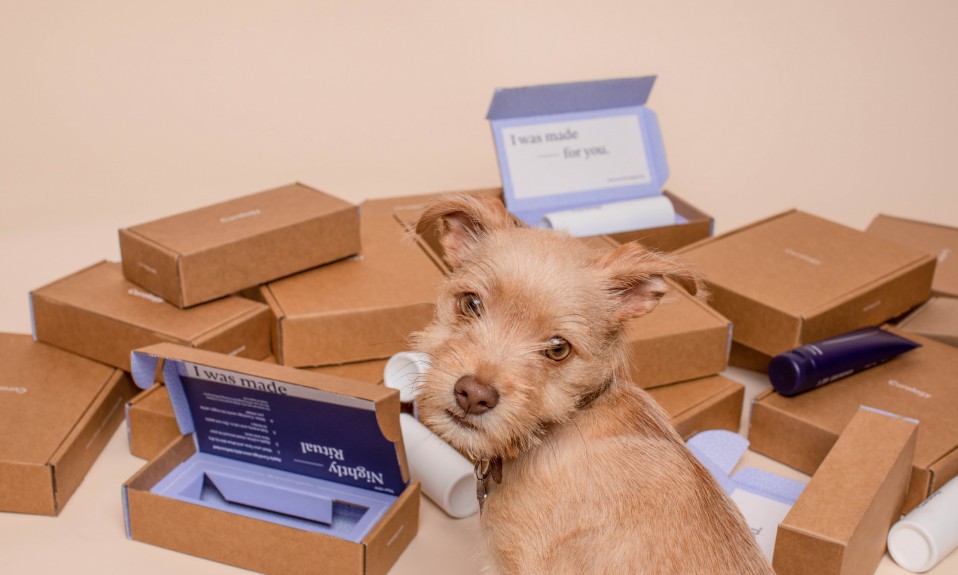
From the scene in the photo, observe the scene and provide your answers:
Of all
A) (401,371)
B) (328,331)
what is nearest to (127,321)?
(328,331)


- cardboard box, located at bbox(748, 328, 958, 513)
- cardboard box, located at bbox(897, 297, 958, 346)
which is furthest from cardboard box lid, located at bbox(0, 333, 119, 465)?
cardboard box, located at bbox(897, 297, 958, 346)

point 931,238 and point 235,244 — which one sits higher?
point 235,244

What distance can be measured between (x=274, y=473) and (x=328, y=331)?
A: 667 millimetres

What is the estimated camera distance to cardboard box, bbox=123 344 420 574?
136 inches

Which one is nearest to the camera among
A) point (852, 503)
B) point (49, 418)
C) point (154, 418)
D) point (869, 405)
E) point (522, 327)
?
point (522, 327)

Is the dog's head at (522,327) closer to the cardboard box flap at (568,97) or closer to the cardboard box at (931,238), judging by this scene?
the cardboard box flap at (568,97)

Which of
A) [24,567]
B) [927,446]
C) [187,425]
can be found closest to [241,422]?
[187,425]

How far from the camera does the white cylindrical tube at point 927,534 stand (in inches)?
147

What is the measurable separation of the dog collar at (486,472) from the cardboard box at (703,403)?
1.47 meters

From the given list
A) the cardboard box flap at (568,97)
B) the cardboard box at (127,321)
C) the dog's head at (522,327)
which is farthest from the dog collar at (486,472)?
the cardboard box flap at (568,97)

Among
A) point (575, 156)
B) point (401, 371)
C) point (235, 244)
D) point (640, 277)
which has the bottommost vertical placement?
point (401, 371)

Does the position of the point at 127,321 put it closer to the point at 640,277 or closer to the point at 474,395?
the point at 474,395

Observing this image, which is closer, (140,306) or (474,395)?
(474,395)

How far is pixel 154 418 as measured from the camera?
416 cm
